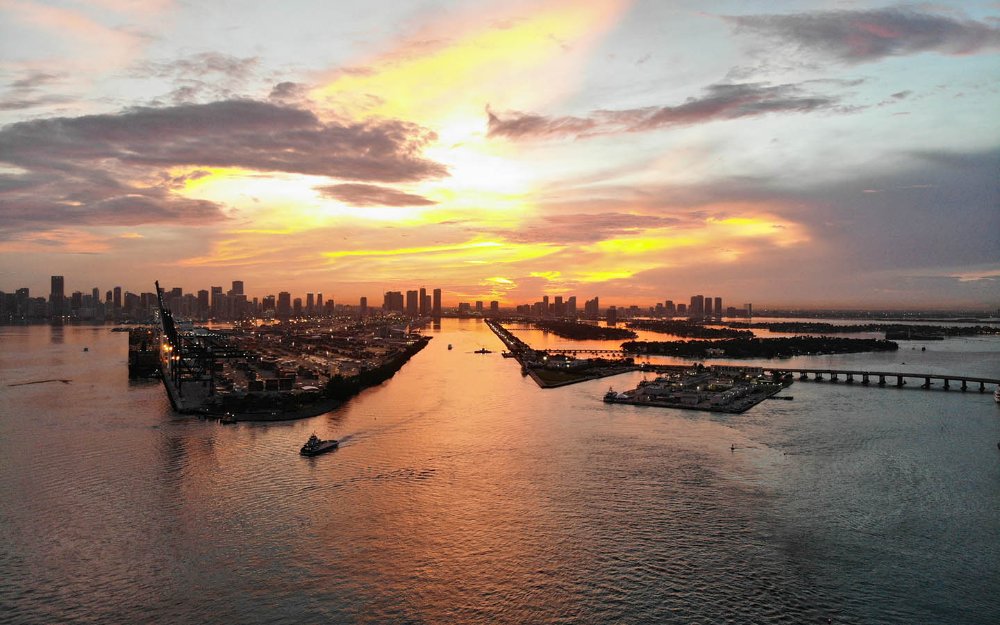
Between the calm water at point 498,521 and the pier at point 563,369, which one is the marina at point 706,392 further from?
the pier at point 563,369

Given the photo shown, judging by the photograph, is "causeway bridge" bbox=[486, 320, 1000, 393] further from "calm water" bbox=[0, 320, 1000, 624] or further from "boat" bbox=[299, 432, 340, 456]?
"boat" bbox=[299, 432, 340, 456]

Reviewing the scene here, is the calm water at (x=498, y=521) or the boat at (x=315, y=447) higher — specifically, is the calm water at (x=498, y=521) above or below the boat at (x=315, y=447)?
below

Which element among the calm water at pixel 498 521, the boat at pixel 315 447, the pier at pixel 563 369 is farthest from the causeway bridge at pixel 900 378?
the boat at pixel 315 447

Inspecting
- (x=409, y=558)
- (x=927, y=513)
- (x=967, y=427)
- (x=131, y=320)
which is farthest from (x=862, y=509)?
(x=131, y=320)

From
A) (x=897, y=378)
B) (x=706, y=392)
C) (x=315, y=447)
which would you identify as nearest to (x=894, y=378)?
(x=897, y=378)

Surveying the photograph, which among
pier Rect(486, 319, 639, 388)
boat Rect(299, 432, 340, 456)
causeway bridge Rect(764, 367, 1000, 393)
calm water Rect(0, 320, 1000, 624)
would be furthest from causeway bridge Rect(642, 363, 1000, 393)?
boat Rect(299, 432, 340, 456)

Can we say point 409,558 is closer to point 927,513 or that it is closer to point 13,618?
point 13,618

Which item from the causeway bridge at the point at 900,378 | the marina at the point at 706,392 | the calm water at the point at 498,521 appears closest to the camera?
the calm water at the point at 498,521

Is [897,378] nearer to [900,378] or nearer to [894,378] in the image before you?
[900,378]
